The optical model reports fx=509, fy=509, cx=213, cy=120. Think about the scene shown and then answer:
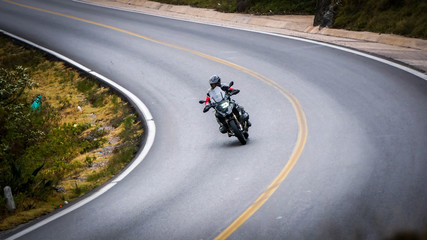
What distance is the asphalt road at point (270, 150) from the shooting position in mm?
8906

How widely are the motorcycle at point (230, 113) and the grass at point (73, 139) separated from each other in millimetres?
2631

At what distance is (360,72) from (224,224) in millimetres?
10990

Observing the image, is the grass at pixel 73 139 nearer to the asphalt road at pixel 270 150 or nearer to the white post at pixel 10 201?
the white post at pixel 10 201

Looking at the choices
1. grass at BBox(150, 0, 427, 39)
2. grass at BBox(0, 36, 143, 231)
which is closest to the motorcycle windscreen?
grass at BBox(0, 36, 143, 231)

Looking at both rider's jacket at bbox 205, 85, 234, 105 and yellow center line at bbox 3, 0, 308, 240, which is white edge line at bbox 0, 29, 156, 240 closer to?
rider's jacket at bbox 205, 85, 234, 105

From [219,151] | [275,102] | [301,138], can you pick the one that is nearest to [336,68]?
[275,102]

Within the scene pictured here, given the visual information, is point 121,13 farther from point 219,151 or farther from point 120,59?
point 219,151

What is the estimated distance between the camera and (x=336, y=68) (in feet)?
61.8

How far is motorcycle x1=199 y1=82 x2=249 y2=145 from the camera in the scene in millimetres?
12855

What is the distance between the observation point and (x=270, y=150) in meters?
12.5

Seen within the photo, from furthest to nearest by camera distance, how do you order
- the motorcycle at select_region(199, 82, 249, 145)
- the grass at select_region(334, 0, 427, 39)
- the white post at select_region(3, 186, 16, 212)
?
the grass at select_region(334, 0, 427, 39) < the motorcycle at select_region(199, 82, 249, 145) < the white post at select_region(3, 186, 16, 212)

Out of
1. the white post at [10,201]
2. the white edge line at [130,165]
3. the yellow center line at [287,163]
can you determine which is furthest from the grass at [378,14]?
the white post at [10,201]

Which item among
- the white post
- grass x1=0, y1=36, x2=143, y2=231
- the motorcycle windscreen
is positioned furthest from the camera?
the motorcycle windscreen

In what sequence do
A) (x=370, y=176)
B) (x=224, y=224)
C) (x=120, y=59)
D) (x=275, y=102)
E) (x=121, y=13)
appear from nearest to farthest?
(x=224, y=224)
(x=370, y=176)
(x=275, y=102)
(x=120, y=59)
(x=121, y=13)
